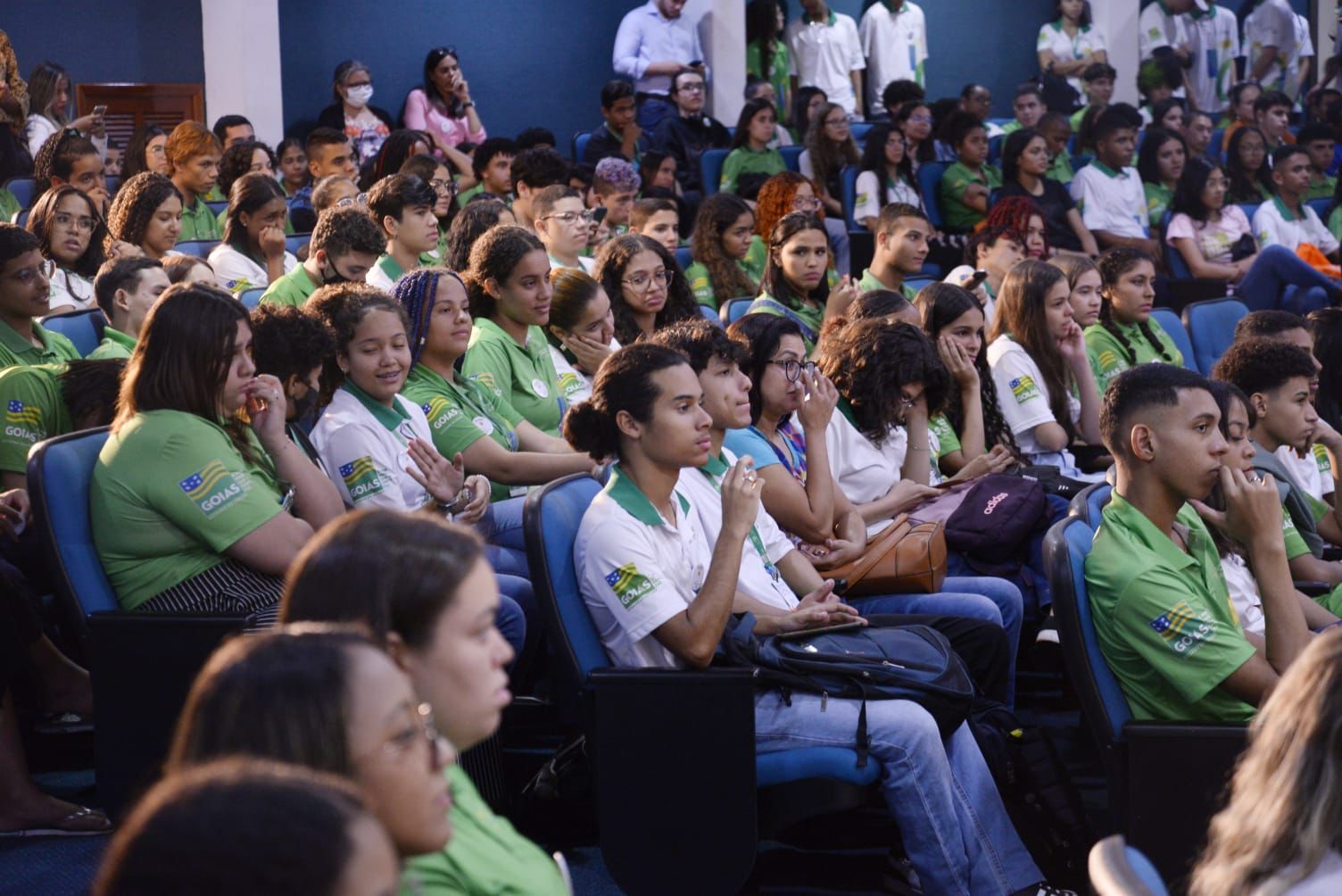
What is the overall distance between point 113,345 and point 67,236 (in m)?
1.07

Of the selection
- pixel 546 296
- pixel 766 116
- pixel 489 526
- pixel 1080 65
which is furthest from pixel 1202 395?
pixel 1080 65

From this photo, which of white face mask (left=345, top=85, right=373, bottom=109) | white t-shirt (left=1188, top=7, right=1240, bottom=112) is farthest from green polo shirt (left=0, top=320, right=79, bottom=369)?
white t-shirt (left=1188, top=7, right=1240, bottom=112)

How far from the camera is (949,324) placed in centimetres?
454

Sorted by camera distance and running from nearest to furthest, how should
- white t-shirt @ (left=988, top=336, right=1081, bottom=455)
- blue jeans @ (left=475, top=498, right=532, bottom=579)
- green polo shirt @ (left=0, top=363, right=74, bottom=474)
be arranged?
1. green polo shirt @ (left=0, top=363, right=74, bottom=474)
2. blue jeans @ (left=475, top=498, right=532, bottom=579)
3. white t-shirt @ (left=988, top=336, right=1081, bottom=455)

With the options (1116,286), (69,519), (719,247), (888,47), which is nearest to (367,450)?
(69,519)

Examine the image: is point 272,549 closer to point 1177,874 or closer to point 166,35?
point 1177,874

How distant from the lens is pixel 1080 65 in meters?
11.0

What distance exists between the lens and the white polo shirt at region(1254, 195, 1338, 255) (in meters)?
8.21

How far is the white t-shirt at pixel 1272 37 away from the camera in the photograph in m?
11.7

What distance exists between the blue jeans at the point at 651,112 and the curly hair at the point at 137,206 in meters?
3.87

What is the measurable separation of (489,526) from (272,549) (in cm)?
95

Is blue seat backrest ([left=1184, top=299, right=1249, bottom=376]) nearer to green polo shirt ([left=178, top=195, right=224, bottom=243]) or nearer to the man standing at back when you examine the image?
green polo shirt ([left=178, top=195, right=224, bottom=243])

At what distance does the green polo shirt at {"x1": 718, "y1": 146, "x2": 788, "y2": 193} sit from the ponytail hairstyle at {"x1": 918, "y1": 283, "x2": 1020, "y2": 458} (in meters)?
3.60

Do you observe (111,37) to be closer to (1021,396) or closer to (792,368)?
(1021,396)
